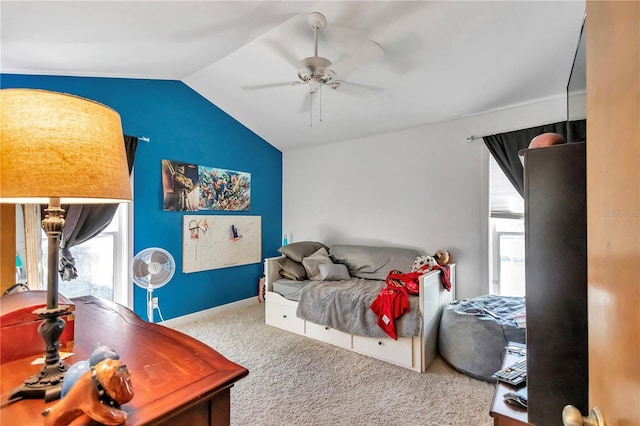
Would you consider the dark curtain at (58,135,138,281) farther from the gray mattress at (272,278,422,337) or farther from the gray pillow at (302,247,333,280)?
the gray pillow at (302,247,333,280)

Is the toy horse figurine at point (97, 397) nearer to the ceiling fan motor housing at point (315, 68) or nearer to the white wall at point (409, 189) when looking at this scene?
the ceiling fan motor housing at point (315, 68)

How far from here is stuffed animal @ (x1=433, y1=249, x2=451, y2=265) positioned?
124 inches

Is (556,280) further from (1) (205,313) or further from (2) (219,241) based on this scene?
(1) (205,313)

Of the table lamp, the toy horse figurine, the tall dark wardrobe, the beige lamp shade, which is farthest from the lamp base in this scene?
the tall dark wardrobe

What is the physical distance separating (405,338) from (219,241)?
252cm

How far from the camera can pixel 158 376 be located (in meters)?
0.78

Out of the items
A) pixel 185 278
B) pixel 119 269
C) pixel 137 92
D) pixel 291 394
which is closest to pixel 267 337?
pixel 291 394

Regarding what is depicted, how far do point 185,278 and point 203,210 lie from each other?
0.84 m

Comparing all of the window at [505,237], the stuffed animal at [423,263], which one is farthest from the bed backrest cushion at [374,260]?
the window at [505,237]

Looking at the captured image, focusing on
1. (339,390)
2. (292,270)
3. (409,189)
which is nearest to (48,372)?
(339,390)

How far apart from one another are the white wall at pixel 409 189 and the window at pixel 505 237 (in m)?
0.10

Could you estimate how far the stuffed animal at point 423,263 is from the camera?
304 centimetres

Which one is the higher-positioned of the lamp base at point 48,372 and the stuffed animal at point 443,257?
the lamp base at point 48,372

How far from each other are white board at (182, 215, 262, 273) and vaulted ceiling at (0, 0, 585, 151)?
1.62m
